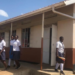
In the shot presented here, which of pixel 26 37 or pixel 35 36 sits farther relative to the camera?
pixel 26 37

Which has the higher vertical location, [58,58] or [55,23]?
[55,23]

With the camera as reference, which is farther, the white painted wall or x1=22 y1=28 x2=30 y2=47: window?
x1=22 y1=28 x2=30 y2=47: window

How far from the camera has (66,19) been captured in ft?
20.4

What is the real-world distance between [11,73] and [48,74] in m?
1.63

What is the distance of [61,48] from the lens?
5363 millimetres

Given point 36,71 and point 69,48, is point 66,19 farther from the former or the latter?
point 36,71

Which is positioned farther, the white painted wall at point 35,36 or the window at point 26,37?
the window at point 26,37

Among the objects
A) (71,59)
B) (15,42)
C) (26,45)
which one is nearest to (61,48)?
(71,59)

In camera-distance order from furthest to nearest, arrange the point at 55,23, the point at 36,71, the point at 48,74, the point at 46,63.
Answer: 1. the point at 46,63
2. the point at 55,23
3. the point at 36,71
4. the point at 48,74

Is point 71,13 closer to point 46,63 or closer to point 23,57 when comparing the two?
point 46,63

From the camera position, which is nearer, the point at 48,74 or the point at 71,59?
the point at 48,74

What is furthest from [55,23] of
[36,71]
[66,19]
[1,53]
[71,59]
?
[1,53]

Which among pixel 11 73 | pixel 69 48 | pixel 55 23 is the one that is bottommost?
pixel 11 73

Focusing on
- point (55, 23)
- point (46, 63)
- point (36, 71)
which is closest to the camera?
point (36, 71)
